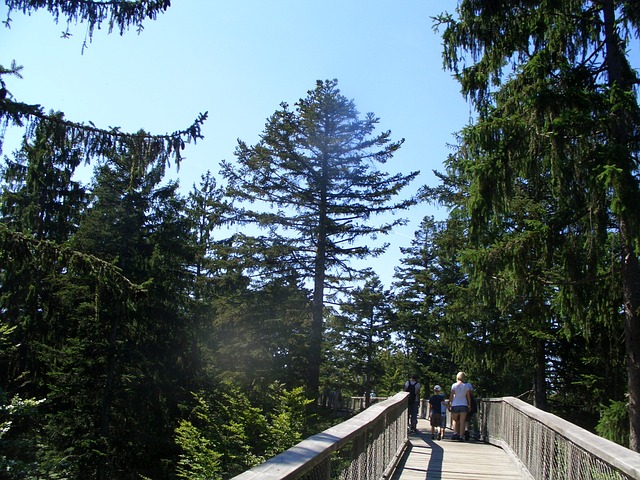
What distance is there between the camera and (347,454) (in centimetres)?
587

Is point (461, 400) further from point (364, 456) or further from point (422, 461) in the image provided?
point (364, 456)

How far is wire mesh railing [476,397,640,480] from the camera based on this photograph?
414 centimetres

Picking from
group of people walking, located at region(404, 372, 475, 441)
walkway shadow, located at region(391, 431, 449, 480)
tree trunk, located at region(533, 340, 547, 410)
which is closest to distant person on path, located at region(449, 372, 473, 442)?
group of people walking, located at region(404, 372, 475, 441)

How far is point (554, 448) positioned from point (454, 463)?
3.74 meters

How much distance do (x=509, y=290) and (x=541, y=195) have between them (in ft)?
26.8

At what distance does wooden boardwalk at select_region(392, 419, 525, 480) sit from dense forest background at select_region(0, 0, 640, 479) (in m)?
2.40

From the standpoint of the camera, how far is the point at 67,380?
66.2 ft

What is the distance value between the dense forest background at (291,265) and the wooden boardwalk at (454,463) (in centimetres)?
240

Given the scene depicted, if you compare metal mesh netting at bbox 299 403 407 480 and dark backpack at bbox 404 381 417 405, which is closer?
metal mesh netting at bbox 299 403 407 480

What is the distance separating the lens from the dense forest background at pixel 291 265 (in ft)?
33.3

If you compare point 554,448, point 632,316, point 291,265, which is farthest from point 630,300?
point 291,265

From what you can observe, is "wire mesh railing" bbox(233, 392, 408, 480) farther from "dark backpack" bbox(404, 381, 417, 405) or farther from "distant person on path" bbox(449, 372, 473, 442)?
"dark backpack" bbox(404, 381, 417, 405)

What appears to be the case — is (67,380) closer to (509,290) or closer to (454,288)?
(454,288)

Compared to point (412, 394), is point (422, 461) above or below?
below
